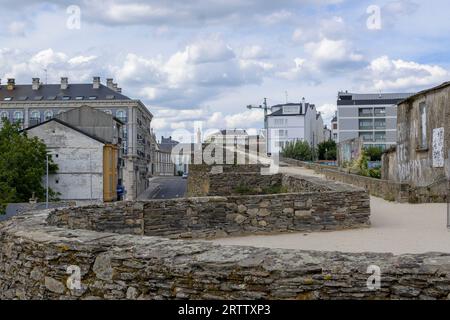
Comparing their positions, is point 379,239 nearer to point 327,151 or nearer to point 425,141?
point 425,141

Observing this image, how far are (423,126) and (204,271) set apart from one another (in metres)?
19.3

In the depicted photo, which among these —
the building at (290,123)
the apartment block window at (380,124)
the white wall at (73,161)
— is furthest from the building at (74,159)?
the apartment block window at (380,124)

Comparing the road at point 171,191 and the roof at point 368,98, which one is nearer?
the road at point 171,191

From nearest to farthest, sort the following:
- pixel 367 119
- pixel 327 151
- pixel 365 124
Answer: pixel 327 151 → pixel 367 119 → pixel 365 124

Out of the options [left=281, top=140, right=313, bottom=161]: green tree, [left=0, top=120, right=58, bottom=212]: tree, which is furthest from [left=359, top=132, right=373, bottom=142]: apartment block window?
[left=0, top=120, right=58, bottom=212]: tree

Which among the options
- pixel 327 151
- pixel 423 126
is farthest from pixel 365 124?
pixel 423 126

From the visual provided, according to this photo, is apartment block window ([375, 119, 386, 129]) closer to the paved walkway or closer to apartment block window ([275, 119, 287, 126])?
apartment block window ([275, 119, 287, 126])

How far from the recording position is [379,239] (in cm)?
980

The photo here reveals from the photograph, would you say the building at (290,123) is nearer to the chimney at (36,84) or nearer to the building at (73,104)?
the building at (73,104)

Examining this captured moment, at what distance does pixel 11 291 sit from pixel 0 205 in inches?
1645

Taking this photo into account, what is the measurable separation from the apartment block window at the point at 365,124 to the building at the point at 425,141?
250 feet

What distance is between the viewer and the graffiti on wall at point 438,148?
798 inches
